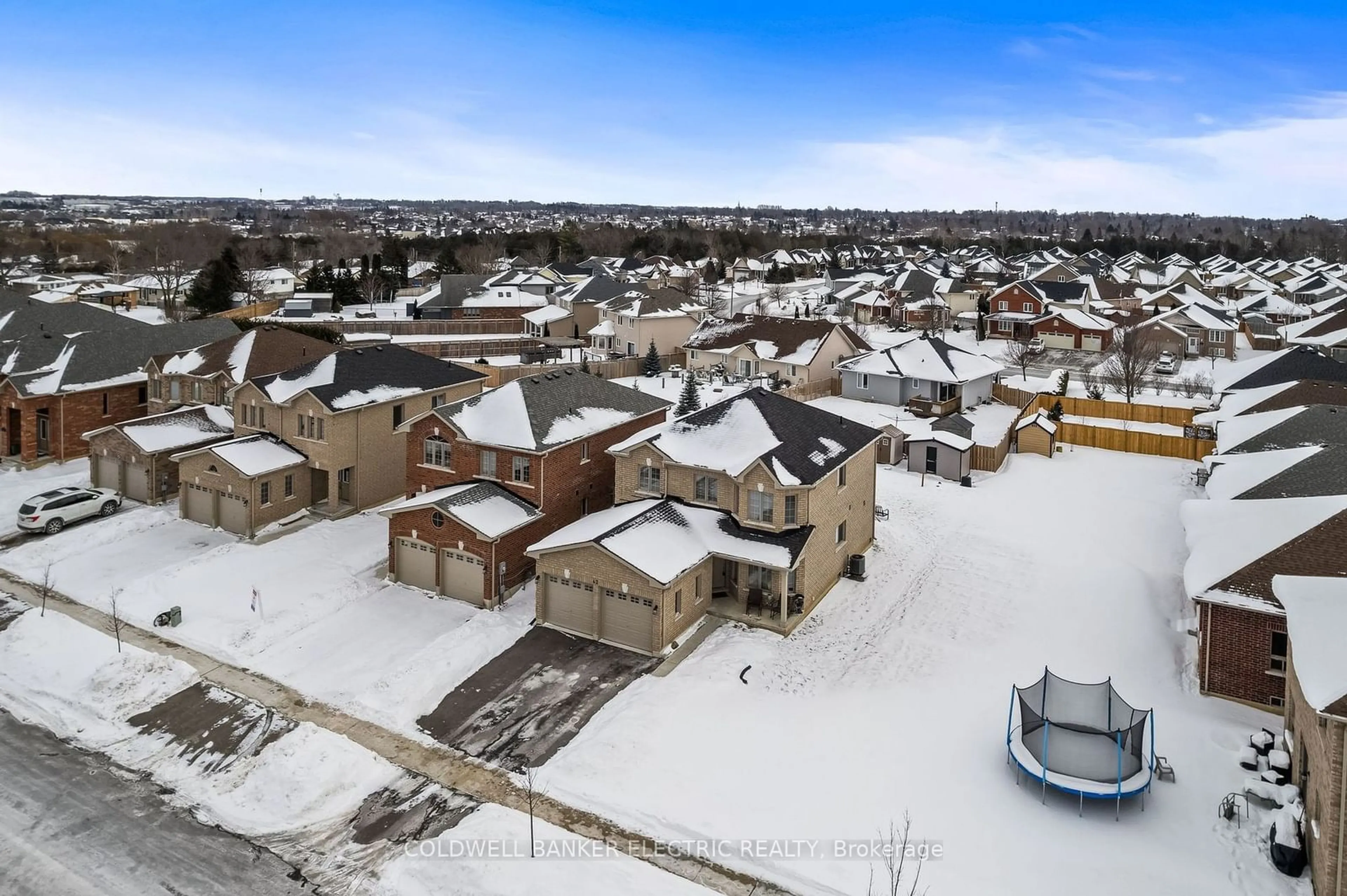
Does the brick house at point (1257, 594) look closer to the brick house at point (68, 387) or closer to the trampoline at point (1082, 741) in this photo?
the trampoline at point (1082, 741)

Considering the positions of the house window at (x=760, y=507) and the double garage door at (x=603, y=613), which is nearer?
the double garage door at (x=603, y=613)

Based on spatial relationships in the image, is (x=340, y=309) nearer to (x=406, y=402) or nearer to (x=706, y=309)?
(x=706, y=309)

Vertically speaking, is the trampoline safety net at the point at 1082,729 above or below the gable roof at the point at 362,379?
below

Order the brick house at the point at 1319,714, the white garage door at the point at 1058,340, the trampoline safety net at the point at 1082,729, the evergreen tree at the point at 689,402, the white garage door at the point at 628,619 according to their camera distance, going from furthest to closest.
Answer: the white garage door at the point at 1058,340
the evergreen tree at the point at 689,402
the white garage door at the point at 628,619
the trampoline safety net at the point at 1082,729
the brick house at the point at 1319,714

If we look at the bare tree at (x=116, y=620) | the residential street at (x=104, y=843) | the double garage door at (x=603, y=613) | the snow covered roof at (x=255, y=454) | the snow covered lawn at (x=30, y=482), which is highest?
the snow covered roof at (x=255, y=454)

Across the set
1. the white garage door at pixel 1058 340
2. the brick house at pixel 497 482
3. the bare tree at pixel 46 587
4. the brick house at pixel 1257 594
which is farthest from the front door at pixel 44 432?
the white garage door at pixel 1058 340

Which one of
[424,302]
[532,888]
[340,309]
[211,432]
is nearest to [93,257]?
[340,309]

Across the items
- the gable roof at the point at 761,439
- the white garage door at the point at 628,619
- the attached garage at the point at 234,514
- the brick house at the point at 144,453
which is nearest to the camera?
the white garage door at the point at 628,619

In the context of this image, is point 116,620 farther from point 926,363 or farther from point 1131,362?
point 1131,362
